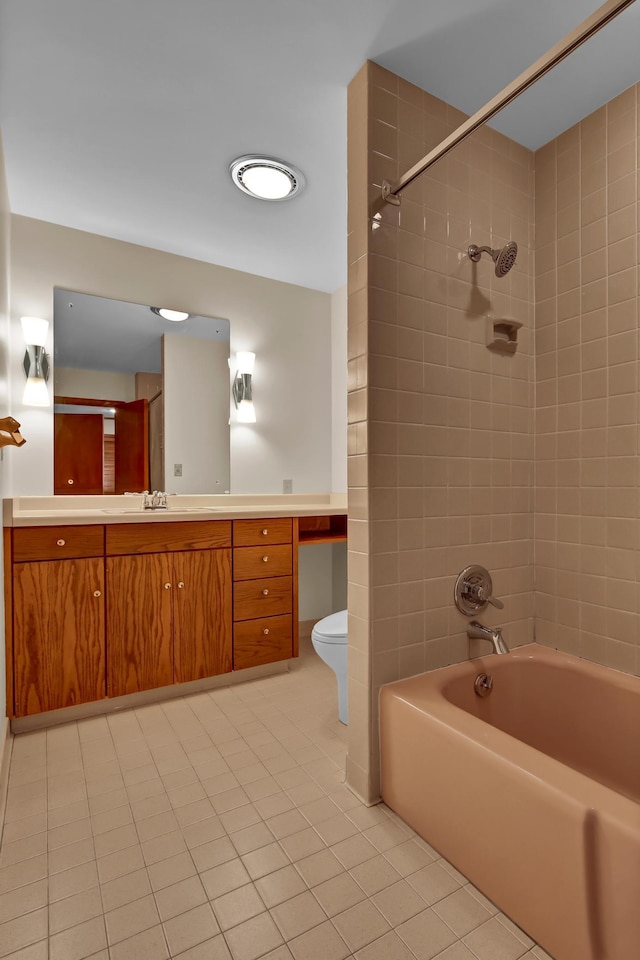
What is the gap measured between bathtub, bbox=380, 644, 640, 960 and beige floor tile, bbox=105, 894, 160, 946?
27.4 inches

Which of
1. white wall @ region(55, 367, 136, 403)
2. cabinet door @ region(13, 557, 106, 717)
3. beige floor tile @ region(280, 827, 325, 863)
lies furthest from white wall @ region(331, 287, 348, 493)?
beige floor tile @ region(280, 827, 325, 863)

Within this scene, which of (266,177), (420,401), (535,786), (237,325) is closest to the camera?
(535,786)

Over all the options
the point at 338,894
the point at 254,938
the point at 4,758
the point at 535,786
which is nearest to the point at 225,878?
the point at 254,938

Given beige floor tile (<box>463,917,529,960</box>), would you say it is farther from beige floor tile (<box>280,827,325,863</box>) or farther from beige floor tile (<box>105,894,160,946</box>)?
beige floor tile (<box>105,894,160,946</box>)

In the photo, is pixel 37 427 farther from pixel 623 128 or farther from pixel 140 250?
pixel 623 128

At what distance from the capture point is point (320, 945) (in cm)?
105

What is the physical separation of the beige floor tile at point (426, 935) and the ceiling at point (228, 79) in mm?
2358

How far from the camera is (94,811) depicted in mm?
1494

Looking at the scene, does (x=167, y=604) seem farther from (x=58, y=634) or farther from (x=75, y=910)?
(x=75, y=910)

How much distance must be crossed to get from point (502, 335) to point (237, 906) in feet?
6.28

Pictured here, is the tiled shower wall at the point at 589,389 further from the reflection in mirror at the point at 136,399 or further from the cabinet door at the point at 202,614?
the reflection in mirror at the point at 136,399

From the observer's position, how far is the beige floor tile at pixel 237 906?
1110 mm

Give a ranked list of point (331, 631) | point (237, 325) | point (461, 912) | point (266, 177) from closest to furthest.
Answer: point (461, 912) → point (331, 631) → point (266, 177) → point (237, 325)

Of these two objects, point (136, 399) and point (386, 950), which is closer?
point (386, 950)
